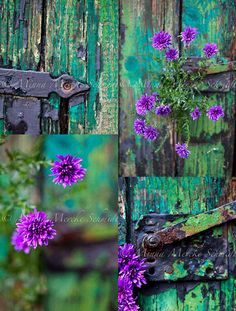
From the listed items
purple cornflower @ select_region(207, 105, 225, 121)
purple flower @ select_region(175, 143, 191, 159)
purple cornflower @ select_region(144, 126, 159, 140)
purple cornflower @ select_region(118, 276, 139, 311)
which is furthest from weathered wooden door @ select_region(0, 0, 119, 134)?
purple cornflower @ select_region(118, 276, 139, 311)

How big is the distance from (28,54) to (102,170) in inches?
18.0

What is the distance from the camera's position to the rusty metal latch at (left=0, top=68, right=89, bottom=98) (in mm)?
1771

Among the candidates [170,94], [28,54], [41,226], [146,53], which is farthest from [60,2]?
[41,226]

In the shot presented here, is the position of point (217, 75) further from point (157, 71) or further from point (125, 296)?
point (125, 296)

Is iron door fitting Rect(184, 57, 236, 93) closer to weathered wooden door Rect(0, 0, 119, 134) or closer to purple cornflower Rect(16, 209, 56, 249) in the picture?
weathered wooden door Rect(0, 0, 119, 134)

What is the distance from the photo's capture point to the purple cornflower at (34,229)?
1.66 meters

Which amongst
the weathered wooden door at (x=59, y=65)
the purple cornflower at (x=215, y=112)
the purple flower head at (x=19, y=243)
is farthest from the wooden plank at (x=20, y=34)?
the purple cornflower at (x=215, y=112)

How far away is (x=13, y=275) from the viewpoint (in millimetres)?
1900

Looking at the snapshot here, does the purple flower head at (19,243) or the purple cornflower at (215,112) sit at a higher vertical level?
the purple cornflower at (215,112)

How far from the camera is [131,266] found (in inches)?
67.7

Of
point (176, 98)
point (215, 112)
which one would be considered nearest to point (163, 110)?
point (176, 98)

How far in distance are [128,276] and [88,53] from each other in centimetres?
74

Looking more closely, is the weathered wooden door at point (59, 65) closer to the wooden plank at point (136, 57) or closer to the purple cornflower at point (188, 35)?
the wooden plank at point (136, 57)

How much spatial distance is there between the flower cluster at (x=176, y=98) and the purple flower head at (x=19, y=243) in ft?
1.68
